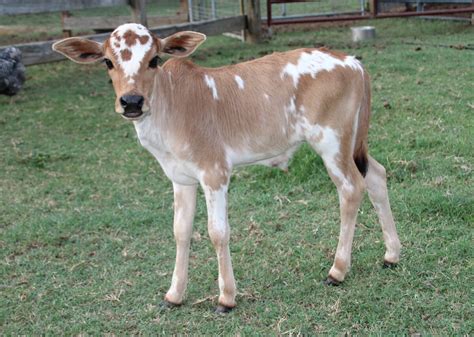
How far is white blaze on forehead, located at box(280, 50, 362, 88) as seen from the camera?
15.9 ft

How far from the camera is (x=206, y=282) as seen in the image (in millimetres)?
5188

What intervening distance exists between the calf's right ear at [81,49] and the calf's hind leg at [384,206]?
2.22 metres

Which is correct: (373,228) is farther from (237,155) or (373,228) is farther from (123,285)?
(123,285)

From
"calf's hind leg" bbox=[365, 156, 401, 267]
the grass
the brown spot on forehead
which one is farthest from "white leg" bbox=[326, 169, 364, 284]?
the brown spot on forehead

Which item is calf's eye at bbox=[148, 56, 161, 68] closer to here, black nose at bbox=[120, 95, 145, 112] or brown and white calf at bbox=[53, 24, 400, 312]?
brown and white calf at bbox=[53, 24, 400, 312]

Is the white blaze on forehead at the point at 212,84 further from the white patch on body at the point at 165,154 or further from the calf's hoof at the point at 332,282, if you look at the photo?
the calf's hoof at the point at 332,282

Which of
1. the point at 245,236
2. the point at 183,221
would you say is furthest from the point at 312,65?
the point at 245,236

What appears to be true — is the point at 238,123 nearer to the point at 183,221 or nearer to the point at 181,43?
the point at 181,43

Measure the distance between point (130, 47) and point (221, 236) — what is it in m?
1.44

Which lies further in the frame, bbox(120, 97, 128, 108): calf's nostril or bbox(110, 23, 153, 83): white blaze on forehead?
bbox(110, 23, 153, 83): white blaze on forehead

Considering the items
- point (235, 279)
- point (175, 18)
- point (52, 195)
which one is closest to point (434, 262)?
point (235, 279)

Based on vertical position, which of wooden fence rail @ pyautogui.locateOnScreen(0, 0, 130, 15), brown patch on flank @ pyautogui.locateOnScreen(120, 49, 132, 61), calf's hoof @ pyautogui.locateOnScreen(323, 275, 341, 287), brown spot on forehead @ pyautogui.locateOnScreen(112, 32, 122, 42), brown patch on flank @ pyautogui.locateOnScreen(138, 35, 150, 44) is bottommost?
calf's hoof @ pyautogui.locateOnScreen(323, 275, 341, 287)

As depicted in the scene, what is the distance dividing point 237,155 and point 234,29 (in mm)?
10191

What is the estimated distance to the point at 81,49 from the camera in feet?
14.9
